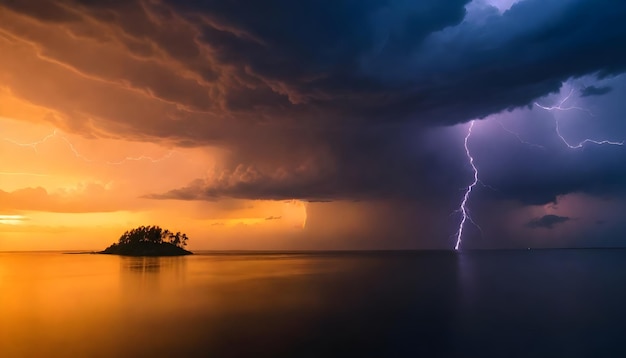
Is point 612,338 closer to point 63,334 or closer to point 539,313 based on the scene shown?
point 539,313

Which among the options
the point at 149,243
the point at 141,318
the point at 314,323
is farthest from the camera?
the point at 149,243

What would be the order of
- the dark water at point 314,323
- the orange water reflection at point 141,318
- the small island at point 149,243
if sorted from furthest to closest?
the small island at point 149,243
the orange water reflection at point 141,318
the dark water at point 314,323

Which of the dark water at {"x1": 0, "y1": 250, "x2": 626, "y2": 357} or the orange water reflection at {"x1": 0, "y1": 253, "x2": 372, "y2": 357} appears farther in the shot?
the orange water reflection at {"x1": 0, "y1": 253, "x2": 372, "y2": 357}

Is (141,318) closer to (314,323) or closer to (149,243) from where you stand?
(314,323)

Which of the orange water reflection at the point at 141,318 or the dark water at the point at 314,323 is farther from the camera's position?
the orange water reflection at the point at 141,318

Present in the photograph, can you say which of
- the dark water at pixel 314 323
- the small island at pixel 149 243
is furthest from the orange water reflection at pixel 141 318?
the small island at pixel 149 243

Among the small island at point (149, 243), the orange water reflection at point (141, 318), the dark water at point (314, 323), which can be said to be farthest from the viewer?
the small island at point (149, 243)

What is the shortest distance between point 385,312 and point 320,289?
14.4m

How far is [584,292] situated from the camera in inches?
1550

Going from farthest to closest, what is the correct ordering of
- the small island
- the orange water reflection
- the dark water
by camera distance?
the small island, the orange water reflection, the dark water

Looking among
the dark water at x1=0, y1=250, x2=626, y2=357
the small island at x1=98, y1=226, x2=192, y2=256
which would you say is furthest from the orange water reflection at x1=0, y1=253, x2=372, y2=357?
the small island at x1=98, y1=226, x2=192, y2=256

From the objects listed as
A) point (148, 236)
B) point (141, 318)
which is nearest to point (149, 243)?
point (148, 236)

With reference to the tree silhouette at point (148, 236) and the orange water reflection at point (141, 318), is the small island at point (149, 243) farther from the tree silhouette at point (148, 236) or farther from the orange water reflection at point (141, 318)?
the orange water reflection at point (141, 318)

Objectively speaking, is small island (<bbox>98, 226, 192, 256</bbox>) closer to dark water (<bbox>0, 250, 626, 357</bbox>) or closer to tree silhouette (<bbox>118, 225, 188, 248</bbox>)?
tree silhouette (<bbox>118, 225, 188, 248</bbox>)
